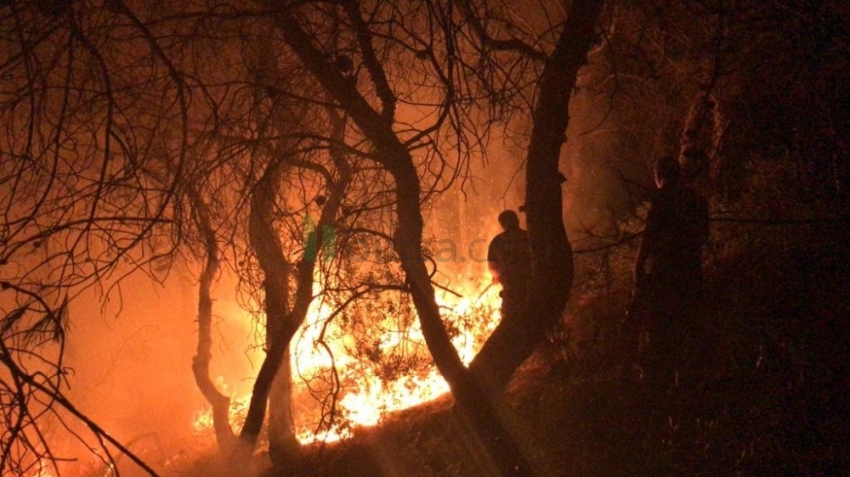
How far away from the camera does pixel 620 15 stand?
265 inches

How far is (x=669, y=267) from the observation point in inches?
180

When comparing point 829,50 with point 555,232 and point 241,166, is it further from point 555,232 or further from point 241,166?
point 241,166

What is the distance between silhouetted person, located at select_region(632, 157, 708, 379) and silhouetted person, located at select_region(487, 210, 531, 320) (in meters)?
1.00

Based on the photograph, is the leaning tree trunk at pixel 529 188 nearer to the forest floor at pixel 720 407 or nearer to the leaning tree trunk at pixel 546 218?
the leaning tree trunk at pixel 546 218

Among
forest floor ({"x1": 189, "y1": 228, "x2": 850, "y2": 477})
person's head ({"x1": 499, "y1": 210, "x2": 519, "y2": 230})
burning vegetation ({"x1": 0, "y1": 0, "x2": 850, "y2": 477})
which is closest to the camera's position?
burning vegetation ({"x1": 0, "y1": 0, "x2": 850, "y2": 477})

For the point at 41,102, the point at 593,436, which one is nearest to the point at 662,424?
the point at 593,436

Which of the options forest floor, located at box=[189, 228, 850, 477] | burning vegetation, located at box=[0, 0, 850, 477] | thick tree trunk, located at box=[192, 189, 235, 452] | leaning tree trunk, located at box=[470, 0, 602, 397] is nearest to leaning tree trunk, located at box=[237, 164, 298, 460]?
burning vegetation, located at box=[0, 0, 850, 477]

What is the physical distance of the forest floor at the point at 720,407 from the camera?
3.71 metres

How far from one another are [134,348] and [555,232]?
2603 centimetres

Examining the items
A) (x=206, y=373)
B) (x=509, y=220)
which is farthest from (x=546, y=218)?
(x=206, y=373)

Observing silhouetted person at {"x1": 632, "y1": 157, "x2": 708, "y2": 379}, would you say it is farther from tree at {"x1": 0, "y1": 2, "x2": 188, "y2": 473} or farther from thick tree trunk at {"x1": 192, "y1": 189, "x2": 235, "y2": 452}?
thick tree trunk at {"x1": 192, "y1": 189, "x2": 235, "y2": 452}

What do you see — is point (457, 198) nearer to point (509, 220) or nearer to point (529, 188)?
point (529, 188)

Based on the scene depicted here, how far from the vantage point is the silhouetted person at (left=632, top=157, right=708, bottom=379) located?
14.6 feet

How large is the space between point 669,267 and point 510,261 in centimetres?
138
